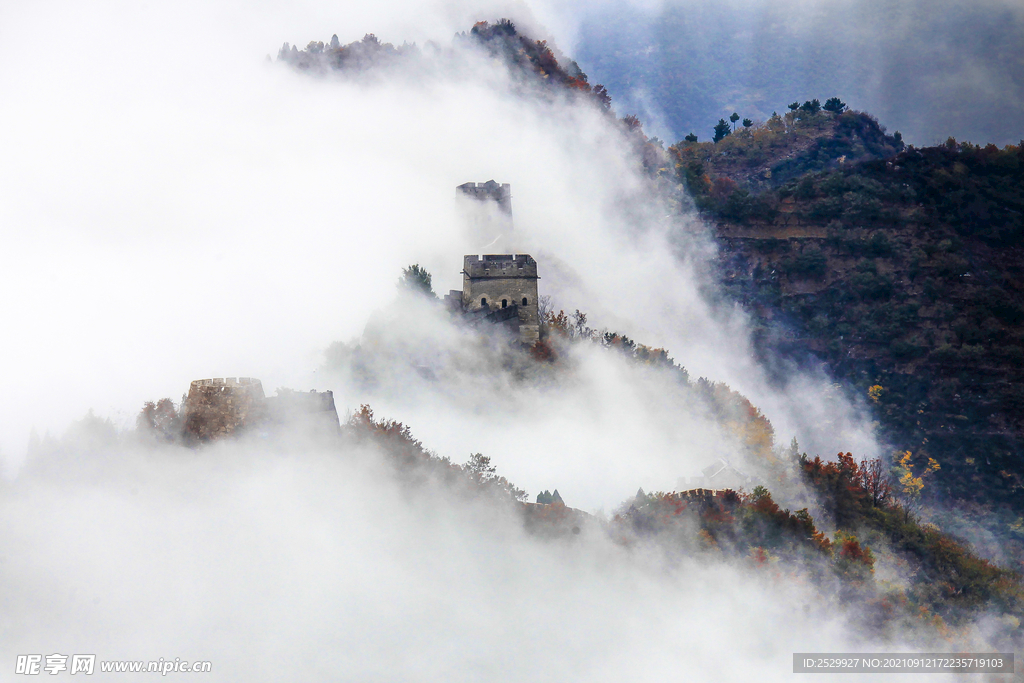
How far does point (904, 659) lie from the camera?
40250 mm

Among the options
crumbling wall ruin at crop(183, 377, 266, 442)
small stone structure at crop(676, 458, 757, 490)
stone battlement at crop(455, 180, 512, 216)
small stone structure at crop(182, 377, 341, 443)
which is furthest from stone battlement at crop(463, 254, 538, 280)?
crumbling wall ruin at crop(183, 377, 266, 442)

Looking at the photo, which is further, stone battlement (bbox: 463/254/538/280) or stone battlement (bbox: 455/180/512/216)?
stone battlement (bbox: 455/180/512/216)

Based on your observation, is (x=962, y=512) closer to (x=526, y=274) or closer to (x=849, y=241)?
(x=849, y=241)

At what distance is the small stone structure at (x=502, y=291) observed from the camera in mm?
48250

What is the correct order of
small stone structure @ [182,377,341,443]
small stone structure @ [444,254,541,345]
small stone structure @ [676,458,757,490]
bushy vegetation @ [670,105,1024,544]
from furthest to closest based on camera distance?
bushy vegetation @ [670,105,1024,544], small stone structure @ [444,254,541,345], small stone structure @ [676,458,757,490], small stone structure @ [182,377,341,443]

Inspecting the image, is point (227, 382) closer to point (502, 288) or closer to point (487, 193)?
point (502, 288)

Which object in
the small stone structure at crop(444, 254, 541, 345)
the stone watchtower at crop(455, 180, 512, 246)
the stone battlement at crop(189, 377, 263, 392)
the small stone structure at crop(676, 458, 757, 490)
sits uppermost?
the stone watchtower at crop(455, 180, 512, 246)

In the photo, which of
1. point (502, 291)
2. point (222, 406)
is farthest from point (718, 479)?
point (222, 406)

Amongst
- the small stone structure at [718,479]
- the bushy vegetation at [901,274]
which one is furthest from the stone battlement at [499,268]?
the bushy vegetation at [901,274]

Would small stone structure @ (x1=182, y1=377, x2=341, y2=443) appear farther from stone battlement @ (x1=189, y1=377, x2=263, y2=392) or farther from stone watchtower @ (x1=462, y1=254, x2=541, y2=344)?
stone watchtower @ (x1=462, y1=254, x2=541, y2=344)

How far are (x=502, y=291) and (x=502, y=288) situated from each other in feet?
0.51

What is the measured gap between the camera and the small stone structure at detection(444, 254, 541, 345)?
158 feet

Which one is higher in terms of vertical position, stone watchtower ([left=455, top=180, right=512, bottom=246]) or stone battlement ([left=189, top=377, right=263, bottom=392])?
stone watchtower ([left=455, top=180, right=512, bottom=246])

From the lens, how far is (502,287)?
48406mm
